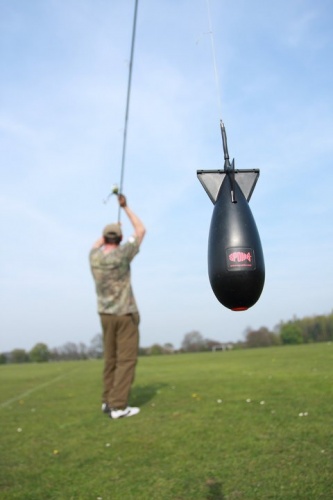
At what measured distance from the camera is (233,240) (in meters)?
1.76

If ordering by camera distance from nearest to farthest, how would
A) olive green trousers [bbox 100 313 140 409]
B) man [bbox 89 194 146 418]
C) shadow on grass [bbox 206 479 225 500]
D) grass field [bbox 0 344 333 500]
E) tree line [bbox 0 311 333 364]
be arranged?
shadow on grass [bbox 206 479 225 500] < grass field [bbox 0 344 333 500] < olive green trousers [bbox 100 313 140 409] < man [bbox 89 194 146 418] < tree line [bbox 0 311 333 364]

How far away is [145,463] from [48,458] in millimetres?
1065

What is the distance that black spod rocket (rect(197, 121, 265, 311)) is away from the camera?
173 cm

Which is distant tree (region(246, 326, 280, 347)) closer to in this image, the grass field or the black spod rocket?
the grass field

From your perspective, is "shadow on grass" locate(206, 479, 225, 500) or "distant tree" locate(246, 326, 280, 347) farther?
"distant tree" locate(246, 326, 280, 347)

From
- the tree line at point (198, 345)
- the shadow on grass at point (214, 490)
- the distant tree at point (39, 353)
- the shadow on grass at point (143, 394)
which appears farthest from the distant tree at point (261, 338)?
the shadow on grass at point (214, 490)

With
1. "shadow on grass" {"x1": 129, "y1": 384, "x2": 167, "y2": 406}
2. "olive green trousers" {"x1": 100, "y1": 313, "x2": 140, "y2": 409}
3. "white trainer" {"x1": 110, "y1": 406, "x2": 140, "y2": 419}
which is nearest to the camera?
"white trainer" {"x1": 110, "y1": 406, "x2": 140, "y2": 419}

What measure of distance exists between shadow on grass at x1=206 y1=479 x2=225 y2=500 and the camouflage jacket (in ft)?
12.4

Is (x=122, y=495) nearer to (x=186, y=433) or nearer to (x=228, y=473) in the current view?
(x=228, y=473)

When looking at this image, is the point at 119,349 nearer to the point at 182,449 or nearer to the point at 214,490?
the point at 182,449

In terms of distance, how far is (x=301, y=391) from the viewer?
7.02 m

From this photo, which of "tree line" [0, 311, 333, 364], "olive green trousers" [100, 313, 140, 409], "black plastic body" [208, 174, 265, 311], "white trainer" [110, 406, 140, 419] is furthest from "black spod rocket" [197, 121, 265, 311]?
"tree line" [0, 311, 333, 364]

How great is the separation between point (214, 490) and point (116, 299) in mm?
4008

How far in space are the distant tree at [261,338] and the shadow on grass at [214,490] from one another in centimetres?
7999
